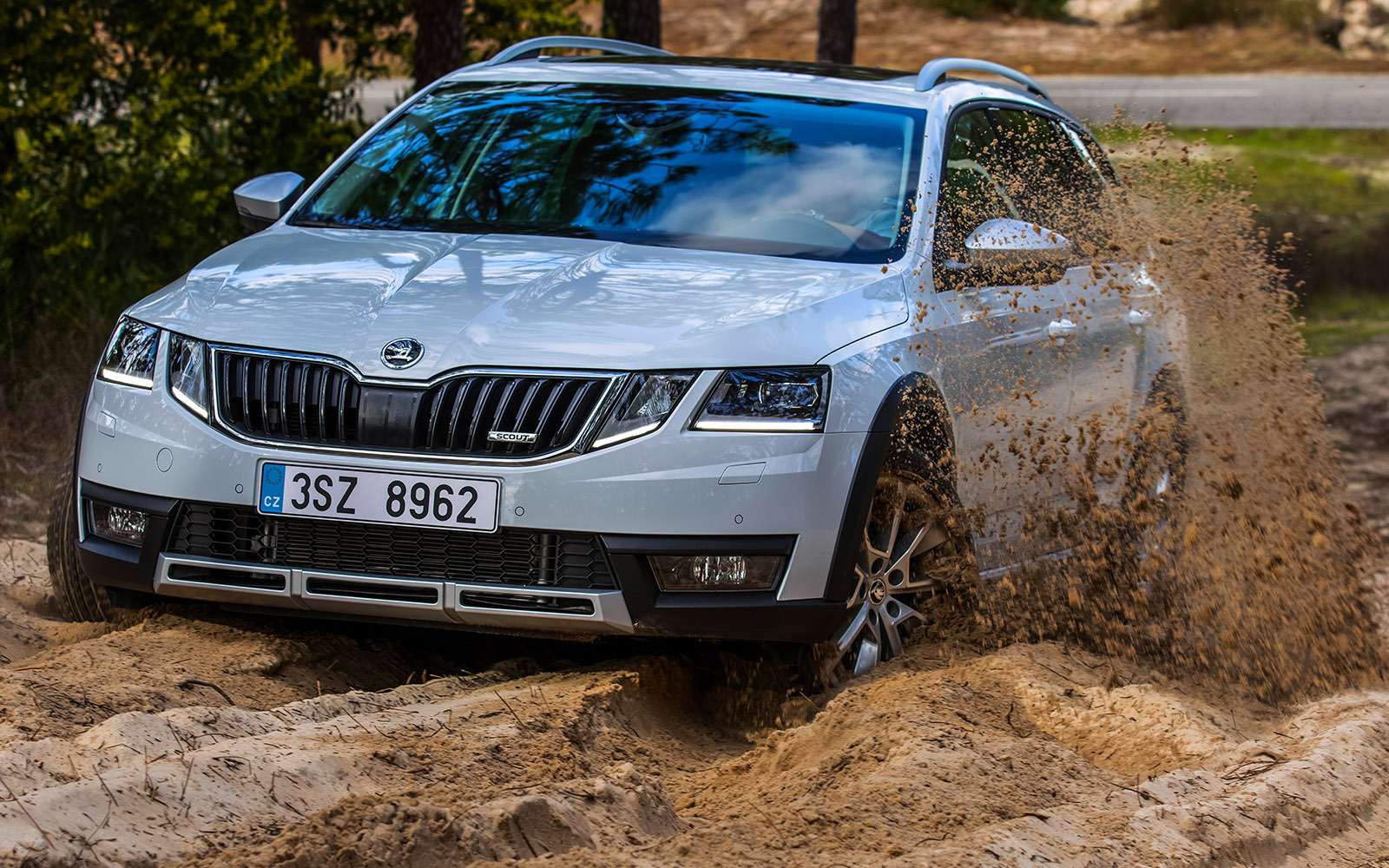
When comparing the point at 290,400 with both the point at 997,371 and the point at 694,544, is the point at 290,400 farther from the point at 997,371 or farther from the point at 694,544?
the point at 997,371

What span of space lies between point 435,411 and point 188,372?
0.75 m

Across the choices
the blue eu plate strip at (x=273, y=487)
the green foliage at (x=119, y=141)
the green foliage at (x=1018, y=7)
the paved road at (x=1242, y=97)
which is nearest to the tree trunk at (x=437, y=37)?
the green foliage at (x=119, y=141)

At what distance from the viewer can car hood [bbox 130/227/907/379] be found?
454 centimetres

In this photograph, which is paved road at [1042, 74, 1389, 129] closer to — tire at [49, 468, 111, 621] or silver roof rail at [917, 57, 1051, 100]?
silver roof rail at [917, 57, 1051, 100]

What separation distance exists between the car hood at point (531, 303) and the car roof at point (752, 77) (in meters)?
1.10

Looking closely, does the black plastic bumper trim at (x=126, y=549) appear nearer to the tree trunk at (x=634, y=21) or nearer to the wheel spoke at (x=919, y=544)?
the wheel spoke at (x=919, y=544)

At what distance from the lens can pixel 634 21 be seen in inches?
469

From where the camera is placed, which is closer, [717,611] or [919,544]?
[717,611]

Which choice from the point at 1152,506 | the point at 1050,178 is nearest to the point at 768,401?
the point at 1152,506

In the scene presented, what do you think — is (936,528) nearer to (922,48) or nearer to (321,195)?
(321,195)

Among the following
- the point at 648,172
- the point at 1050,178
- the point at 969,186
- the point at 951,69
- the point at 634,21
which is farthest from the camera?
the point at 634,21

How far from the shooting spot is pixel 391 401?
4.50m

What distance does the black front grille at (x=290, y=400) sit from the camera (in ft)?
14.9

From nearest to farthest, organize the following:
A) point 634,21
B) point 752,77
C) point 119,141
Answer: point 752,77, point 119,141, point 634,21
